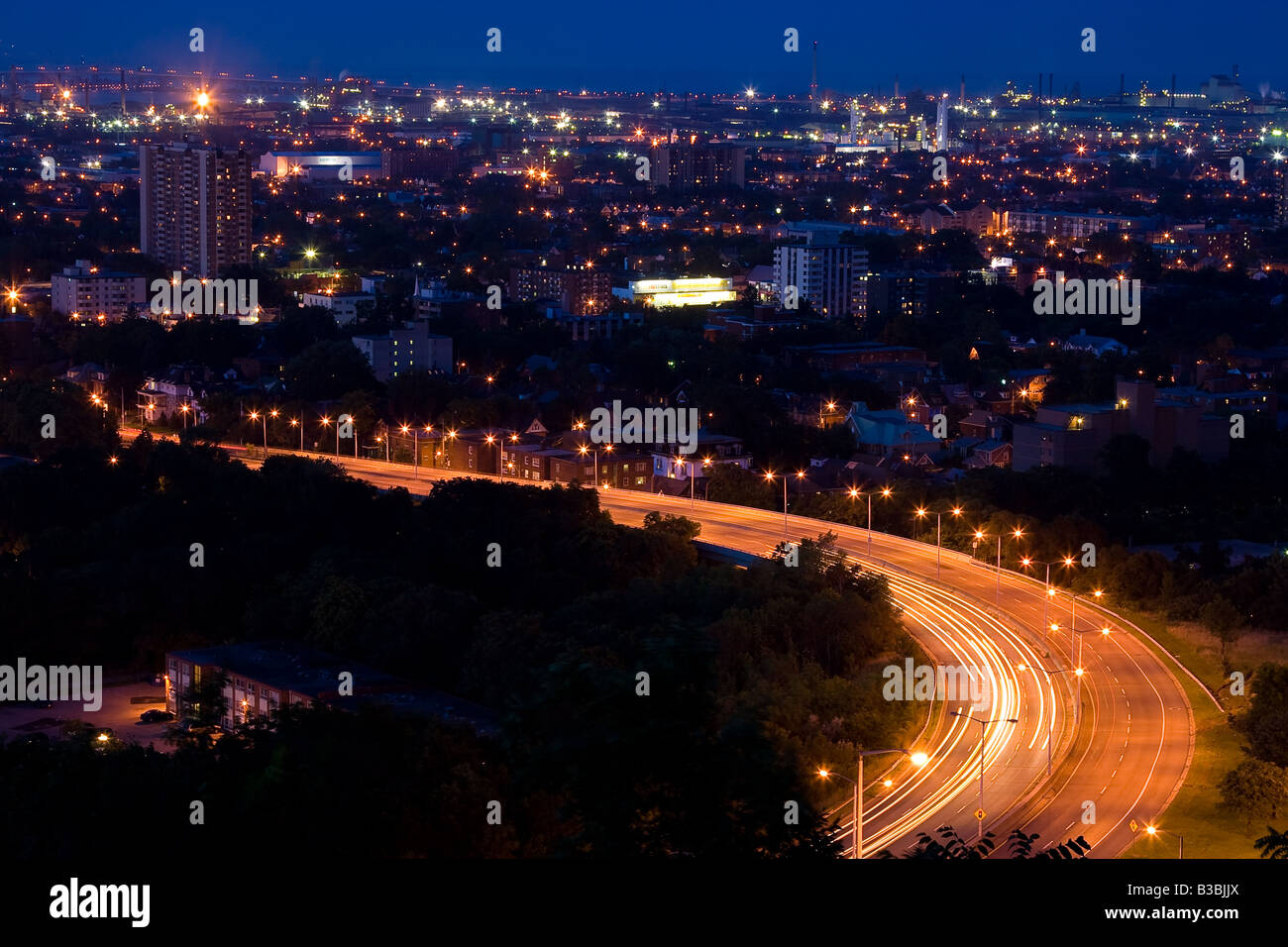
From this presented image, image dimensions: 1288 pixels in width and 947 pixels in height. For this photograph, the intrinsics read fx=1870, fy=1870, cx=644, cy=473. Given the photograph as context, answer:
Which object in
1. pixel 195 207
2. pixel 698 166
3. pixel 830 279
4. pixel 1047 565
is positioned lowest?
pixel 1047 565

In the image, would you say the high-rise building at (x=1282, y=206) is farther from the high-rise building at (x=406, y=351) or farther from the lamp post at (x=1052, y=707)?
the lamp post at (x=1052, y=707)

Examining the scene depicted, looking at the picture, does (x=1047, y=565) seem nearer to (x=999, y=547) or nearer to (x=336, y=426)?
(x=999, y=547)

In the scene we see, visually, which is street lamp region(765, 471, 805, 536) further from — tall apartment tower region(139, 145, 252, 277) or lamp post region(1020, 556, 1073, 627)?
tall apartment tower region(139, 145, 252, 277)

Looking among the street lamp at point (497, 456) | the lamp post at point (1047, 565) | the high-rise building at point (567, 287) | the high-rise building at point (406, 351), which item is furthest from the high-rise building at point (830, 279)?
the lamp post at point (1047, 565)

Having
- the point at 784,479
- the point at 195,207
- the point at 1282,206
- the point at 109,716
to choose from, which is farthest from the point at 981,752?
the point at 1282,206

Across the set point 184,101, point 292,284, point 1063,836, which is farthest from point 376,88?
point 1063,836

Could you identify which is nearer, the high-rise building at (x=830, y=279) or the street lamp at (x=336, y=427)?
the street lamp at (x=336, y=427)
